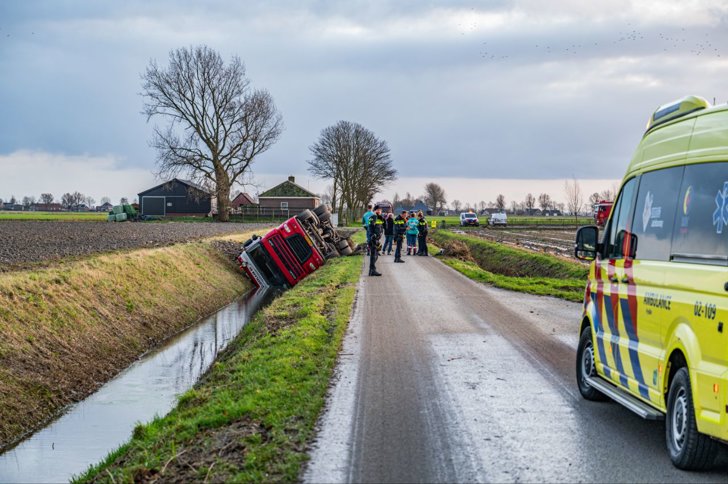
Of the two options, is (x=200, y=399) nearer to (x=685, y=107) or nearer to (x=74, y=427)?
(x=74, y=427)

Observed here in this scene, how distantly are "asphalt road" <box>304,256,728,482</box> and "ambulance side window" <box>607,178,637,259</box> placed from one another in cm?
160

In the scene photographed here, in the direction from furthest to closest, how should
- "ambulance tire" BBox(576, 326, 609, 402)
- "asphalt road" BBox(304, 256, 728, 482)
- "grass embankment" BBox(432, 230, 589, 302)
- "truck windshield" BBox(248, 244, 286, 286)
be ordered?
"truck windshield" BBox(248, 244, 286, 286), "grass embankment" BBox(432, 230, 589, 302), "ambulance tire" BBox(576, 326, 609, 402), "asphalt road" BBox(304, 256, 728, 482)

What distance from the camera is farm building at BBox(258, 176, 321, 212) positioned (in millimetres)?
118500

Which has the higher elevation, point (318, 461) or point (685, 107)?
point (685, 107)

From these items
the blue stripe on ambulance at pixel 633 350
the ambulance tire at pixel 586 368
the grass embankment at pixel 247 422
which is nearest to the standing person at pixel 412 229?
the grass embankment at pixel 247 422

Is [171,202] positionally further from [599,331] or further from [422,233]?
[599,331]

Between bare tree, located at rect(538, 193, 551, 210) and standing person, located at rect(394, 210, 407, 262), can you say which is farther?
bare tree, located at rect(538, 193, 551, 210)

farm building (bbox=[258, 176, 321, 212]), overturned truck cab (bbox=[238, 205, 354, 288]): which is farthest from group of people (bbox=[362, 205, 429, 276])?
farm building (bbox=[258, 176, 321, 212])

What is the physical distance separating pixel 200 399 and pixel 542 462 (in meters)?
4.97

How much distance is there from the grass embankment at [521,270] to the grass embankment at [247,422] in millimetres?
8721

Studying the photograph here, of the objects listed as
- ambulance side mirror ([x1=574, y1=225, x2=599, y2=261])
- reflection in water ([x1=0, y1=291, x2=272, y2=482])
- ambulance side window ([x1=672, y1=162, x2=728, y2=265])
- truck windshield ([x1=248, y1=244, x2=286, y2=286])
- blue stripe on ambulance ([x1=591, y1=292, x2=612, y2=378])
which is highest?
ambulance side window ([x1=672, y1=162, x2=728, y2=265])

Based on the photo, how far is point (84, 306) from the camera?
57.2 feet

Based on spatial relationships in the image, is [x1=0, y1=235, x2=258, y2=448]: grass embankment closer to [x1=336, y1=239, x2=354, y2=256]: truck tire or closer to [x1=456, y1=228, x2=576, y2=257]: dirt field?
[x1=336, y1=239, x2=354, y2=256]: truck tire

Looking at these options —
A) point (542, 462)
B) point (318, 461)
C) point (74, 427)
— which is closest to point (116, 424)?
point (74, 427)
